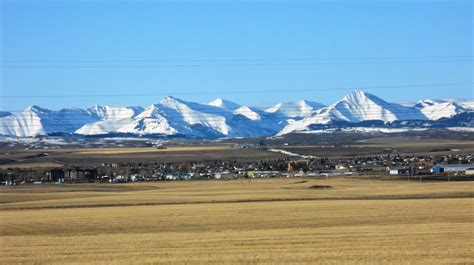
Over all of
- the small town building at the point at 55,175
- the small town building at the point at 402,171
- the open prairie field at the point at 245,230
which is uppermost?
the open prairie field at the point at 245,230

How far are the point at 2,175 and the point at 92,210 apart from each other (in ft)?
199

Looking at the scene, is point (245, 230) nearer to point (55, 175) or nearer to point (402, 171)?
point (402, 171)

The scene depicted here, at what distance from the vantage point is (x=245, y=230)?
37.8 metres

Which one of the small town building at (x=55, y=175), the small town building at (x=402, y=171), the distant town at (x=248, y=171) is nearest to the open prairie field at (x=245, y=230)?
the distant town at (x=248, y=171)

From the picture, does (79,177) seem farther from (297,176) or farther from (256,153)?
(256,153)

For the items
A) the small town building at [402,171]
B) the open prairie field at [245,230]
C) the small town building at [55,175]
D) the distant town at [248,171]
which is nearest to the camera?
the open prairie field at [245,230]

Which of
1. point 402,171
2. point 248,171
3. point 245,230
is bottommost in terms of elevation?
point 248,171

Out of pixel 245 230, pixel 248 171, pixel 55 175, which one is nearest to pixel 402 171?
pixel 248 171

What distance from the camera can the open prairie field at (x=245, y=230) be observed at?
2862 centimetres

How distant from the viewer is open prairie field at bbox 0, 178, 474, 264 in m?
28.6

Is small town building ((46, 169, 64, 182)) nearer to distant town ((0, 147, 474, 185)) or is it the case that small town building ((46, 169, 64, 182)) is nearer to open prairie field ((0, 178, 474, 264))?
distant town ((0, 147, 474, 185))

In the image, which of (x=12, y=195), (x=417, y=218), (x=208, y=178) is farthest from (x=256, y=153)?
(x=417, y=218)

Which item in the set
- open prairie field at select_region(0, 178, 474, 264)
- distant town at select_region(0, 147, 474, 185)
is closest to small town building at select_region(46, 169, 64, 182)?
distant town at select_region(0, 147, 474, 185)

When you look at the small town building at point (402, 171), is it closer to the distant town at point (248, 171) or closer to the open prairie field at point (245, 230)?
the distant town at point (248, 171)
